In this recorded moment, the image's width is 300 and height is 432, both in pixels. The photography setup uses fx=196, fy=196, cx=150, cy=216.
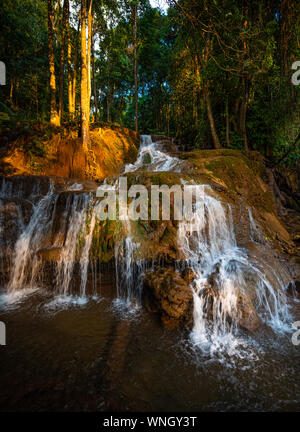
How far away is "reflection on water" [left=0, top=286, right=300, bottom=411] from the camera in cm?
207

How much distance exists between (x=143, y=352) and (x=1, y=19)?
19.4 meters

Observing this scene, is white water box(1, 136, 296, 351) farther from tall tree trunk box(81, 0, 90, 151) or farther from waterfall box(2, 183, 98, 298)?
tall tree trunk box(81, 0, 90, 151)

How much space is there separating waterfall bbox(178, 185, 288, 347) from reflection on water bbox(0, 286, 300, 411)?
28cm

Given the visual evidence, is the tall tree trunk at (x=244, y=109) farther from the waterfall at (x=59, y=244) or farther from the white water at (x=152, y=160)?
the waterfall at (x=59, y=244)

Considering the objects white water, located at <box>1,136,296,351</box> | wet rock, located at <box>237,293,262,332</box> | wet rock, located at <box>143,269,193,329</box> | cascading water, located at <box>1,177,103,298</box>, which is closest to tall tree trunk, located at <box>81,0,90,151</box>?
white water, located at <box>1,136,296,351</box>
